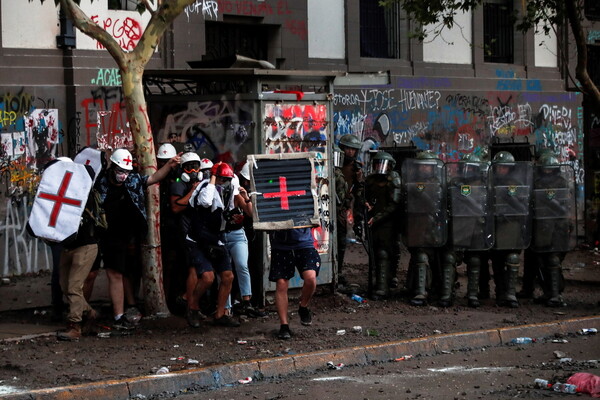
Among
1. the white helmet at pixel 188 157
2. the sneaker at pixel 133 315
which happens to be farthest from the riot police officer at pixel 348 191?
the sneaker at pixel 133 315

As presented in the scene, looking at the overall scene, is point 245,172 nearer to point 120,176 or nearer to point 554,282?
point 120,176

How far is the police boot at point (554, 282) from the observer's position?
1215cm

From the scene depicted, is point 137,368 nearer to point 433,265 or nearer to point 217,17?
point 433,265

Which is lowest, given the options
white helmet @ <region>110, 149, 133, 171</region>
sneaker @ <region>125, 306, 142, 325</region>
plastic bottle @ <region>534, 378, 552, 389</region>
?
plastic bottle @ <region>534, 378, 552, 389</region>

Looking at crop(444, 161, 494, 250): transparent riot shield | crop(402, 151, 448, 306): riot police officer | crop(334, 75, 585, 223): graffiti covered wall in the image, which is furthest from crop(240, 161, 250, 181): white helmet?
crop(334, 75, 585, 223): graffiti covered wall

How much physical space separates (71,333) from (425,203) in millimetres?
4417

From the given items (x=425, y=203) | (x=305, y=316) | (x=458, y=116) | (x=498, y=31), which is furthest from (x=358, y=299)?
(x=498, y=31)

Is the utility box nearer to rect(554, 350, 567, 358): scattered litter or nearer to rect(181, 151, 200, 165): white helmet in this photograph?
rect(181, 151, 200, 165): white helmet

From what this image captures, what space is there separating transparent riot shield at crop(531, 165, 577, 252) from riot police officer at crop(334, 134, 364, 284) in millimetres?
2089

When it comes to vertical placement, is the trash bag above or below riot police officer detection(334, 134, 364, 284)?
below

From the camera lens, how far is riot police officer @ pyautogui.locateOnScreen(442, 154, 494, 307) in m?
12.0

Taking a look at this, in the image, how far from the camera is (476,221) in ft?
39.4

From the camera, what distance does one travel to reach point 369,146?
18.6 meters

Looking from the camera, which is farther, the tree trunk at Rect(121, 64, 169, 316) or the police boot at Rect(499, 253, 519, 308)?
the police boot at Rect(499, 253, 519, 308)
